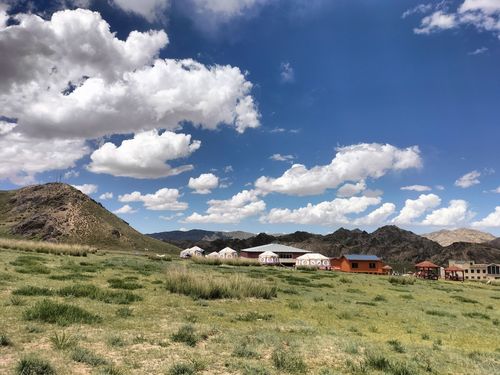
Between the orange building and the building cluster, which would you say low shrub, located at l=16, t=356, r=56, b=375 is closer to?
the building cluster

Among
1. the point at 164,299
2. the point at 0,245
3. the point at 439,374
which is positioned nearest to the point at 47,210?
the point at 0,245

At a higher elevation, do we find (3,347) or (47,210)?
(47,210)

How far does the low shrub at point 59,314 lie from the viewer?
1101cm

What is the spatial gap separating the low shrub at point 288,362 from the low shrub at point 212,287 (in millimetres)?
9358

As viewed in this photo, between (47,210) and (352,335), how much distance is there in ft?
609

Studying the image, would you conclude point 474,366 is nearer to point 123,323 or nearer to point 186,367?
point 186,367

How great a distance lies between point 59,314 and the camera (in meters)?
11.5

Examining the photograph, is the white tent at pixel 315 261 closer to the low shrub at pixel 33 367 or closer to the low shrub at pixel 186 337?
the low shrub at pixel 186 337

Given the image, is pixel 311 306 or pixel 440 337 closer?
pixel 440 337

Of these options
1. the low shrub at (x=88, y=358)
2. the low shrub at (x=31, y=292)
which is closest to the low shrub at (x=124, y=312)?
the low shrub at (x=31, y=292)

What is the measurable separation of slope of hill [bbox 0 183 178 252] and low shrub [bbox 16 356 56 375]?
508 ft

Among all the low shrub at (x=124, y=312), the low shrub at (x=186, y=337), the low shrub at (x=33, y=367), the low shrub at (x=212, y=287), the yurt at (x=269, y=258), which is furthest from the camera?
the yurt at (x=269, y=258)

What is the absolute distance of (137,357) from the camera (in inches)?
344

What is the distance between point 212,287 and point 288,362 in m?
10.4
